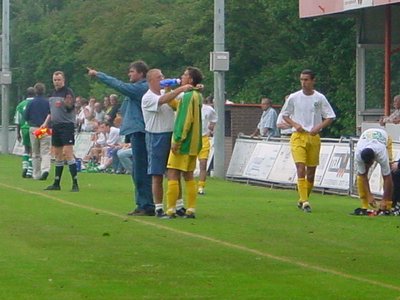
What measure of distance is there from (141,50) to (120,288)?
1914 inches

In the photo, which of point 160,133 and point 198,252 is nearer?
point 198,252

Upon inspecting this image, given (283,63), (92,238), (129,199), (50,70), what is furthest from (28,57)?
(92,238)

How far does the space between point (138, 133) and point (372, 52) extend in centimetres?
1467

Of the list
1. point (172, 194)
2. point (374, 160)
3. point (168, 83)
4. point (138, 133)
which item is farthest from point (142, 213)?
point (374, 160)

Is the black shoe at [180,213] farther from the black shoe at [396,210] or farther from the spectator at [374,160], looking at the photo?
the black shoe at [396,210]

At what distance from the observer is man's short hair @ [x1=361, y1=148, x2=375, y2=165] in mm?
18219

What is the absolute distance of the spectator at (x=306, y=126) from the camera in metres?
19.0

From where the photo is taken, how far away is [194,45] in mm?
52438

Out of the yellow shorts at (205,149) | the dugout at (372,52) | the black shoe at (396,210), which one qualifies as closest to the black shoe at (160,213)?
the black shoe at (396,210)

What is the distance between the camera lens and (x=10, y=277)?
1144 cm

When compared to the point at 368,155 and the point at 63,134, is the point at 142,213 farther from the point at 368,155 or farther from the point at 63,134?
the point at 63,134

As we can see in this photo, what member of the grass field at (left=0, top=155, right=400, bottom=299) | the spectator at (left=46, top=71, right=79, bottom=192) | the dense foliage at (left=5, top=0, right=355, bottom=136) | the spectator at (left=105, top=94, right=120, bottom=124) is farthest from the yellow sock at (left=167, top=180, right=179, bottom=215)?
the dense foliage at (left=5, top=0, right=355, bottom=136)

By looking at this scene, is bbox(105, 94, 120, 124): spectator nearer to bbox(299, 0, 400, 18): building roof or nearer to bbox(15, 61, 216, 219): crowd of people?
bbox(299, 0, 400, 18): building roof

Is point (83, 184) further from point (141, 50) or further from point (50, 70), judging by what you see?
point (50, 70)
